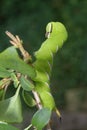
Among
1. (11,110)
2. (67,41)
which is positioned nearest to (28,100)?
(11,110)

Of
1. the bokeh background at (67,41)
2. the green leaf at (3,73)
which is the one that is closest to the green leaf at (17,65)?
the green leaf at (3,73)

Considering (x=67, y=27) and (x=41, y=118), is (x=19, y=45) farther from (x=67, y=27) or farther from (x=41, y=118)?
(x=67, y=27)

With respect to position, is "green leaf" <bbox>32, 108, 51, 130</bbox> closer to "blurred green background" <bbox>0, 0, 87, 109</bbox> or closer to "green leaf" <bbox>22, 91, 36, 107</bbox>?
"green leaf" <bbox>22, 91, 36, 107</bbox>

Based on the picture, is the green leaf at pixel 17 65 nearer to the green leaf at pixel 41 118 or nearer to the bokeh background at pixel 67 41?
the green leaf at pixel 41 118

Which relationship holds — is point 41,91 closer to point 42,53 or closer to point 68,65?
point 42,53

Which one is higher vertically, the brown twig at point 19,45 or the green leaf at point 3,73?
the brown twig at point 19,45

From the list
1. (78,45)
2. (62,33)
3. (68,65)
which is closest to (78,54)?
(78,45)

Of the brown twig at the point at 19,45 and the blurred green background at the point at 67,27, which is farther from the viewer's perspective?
the blurred green background at the point at 67,27

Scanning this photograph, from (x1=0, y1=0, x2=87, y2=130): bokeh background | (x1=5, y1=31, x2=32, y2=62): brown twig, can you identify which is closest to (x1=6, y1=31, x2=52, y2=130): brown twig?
(x1=5, y1=31, x2=32, y2=62): brown twig
